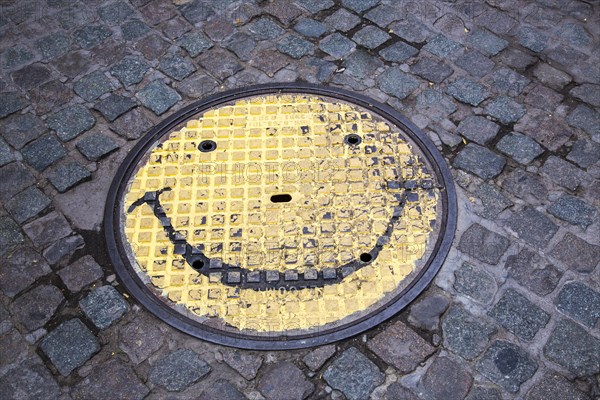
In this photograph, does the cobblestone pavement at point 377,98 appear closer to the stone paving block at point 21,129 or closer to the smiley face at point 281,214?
the stone paving block at point 21,129

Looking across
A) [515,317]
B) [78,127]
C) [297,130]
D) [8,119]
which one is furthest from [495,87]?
[8,119]

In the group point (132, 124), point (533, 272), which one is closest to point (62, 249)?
point (132, 124)

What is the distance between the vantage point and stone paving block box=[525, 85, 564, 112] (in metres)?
4.11

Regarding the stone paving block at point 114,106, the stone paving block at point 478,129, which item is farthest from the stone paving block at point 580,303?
the stone paving block at point 114,106

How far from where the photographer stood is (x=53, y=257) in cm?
347

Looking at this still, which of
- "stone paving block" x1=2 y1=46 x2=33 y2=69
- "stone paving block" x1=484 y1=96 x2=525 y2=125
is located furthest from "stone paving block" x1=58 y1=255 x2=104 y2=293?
"stone paving block" x1=484 y1=96 x2=525 y2=125

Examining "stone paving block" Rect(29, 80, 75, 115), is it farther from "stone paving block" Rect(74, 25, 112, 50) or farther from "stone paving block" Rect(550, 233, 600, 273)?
"stone paving block" Rect(550, 233, 600, 273)

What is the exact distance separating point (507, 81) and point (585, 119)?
57cm

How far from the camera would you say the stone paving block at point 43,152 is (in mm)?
3879

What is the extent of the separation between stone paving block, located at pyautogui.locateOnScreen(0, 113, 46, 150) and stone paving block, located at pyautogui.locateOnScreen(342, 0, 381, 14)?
241cm

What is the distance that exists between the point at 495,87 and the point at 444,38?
0.58 meters

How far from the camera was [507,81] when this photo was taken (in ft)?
14.0

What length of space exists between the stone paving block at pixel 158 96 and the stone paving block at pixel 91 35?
0.64 m

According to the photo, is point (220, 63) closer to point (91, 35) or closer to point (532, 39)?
point (91, 35)
